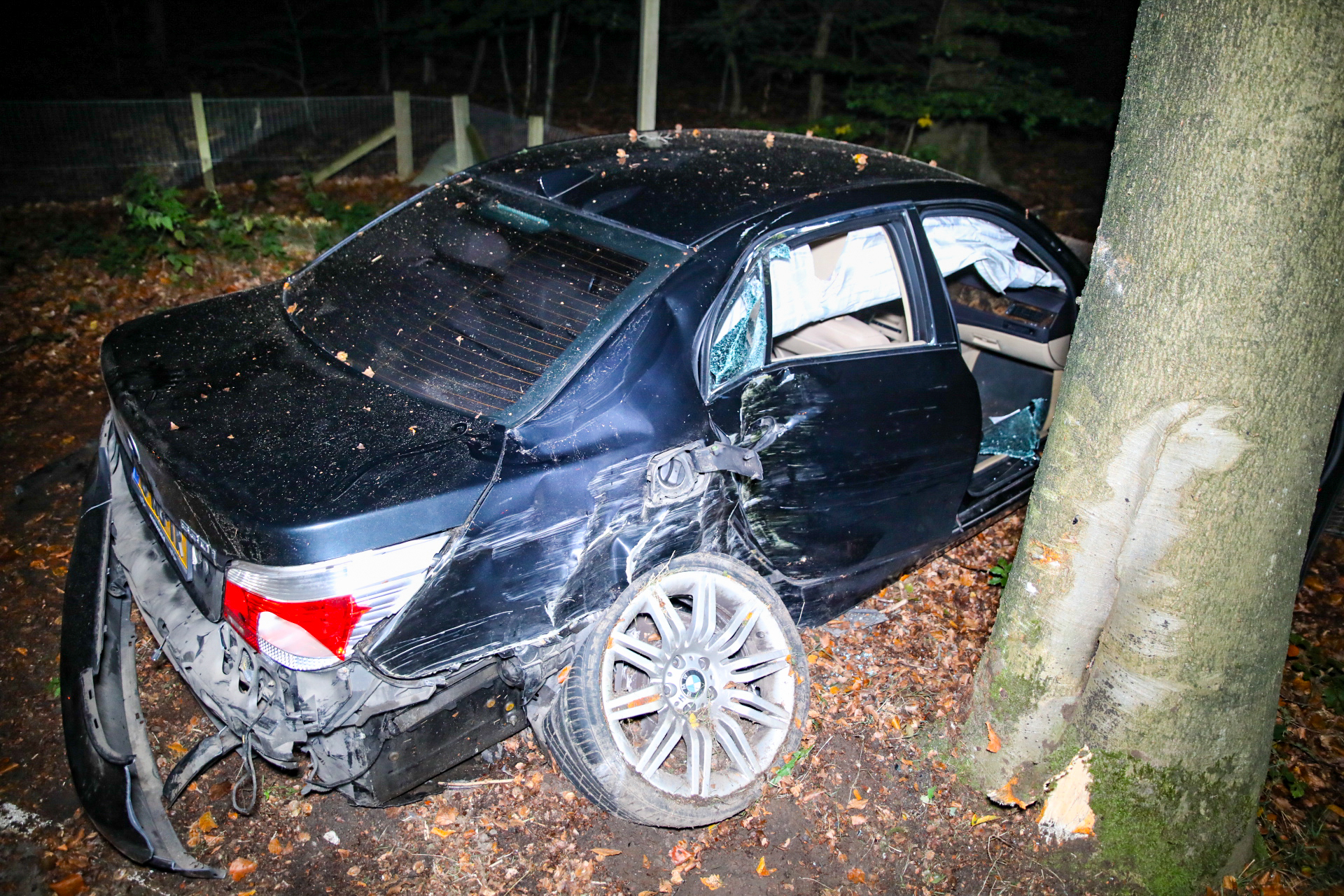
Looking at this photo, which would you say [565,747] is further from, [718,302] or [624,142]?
[624,142]

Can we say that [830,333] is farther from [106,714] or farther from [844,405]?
[106,714]

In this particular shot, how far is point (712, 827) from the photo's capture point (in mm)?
3016

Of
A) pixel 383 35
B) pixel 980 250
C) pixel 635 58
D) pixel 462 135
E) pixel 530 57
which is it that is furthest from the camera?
pixel 635 58

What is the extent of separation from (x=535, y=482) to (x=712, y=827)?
1.40 m

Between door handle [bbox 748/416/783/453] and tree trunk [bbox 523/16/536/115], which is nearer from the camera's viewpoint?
door handle [bbox 748/416/783/453]

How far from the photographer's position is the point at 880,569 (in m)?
3.56

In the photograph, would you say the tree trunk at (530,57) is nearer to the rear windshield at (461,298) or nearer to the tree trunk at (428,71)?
the tree trunk at (428,71)

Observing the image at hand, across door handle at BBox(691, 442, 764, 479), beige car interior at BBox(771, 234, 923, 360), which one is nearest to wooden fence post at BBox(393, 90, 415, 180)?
beige car interior at BBox(771, 234, 923, 360)

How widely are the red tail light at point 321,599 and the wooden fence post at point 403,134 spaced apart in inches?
309

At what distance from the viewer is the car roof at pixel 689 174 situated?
124 inches

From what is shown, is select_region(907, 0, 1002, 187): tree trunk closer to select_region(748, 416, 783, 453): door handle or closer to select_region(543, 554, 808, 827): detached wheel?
select_region(748, 416, 783, 453): door handle

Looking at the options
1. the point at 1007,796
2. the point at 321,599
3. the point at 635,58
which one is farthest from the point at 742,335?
the point at 635,58

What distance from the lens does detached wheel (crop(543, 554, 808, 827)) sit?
2.71 meters

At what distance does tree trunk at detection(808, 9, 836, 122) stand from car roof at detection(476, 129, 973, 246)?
6.89 metres
